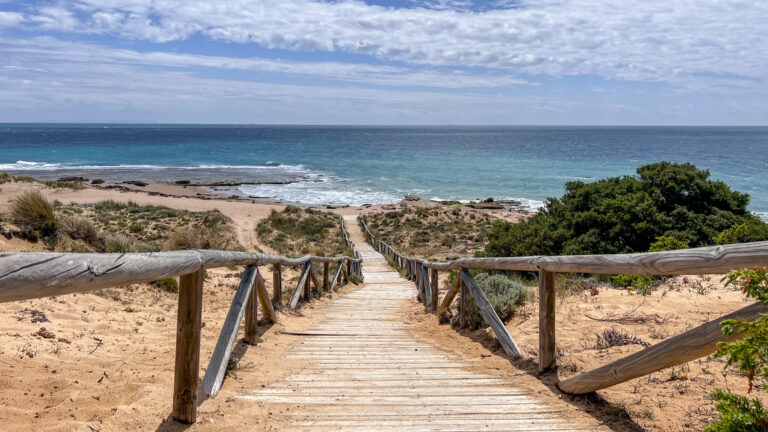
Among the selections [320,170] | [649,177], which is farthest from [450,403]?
[320,170]

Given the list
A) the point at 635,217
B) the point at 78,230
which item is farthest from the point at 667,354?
the point at 78,230

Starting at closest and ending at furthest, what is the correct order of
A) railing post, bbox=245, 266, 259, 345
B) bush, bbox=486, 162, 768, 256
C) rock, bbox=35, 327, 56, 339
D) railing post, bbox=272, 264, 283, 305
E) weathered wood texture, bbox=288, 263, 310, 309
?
rock, bbox=35, 327, 56, 339
railing post, bbox=245, 266, 259, 345
railing post, bbox=272, 264, 283, 305
weathered wood texture, bbox=288, 263, 310, 309
bush, bbox=486, 162, 768, 256

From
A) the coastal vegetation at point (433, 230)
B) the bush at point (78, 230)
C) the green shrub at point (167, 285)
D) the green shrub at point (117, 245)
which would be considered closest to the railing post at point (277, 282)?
the green shrub at point (167, 285)

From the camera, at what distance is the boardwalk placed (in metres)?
3.51

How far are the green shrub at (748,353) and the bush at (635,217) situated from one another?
394 inches

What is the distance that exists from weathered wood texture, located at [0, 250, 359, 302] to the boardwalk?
1.34 meters

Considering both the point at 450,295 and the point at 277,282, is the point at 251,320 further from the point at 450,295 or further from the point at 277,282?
the point at 450,295

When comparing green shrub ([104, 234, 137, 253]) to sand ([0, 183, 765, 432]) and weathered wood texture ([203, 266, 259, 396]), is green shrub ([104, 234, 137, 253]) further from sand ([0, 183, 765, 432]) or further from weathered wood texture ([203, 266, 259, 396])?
weathered wood texture ([203, 266, 259, 396])

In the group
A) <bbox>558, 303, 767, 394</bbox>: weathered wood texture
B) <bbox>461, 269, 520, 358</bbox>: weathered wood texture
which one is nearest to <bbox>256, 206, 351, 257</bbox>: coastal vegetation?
<bbox>461, 269, 520, 358</bbox>: weathered wood texture

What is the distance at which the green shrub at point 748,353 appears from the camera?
2.02 m

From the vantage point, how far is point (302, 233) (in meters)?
30.2

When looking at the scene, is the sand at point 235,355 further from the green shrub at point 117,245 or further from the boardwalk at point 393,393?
the green shrub at point 117,245

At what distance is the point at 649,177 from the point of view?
14.6m

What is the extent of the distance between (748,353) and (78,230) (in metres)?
13.4
